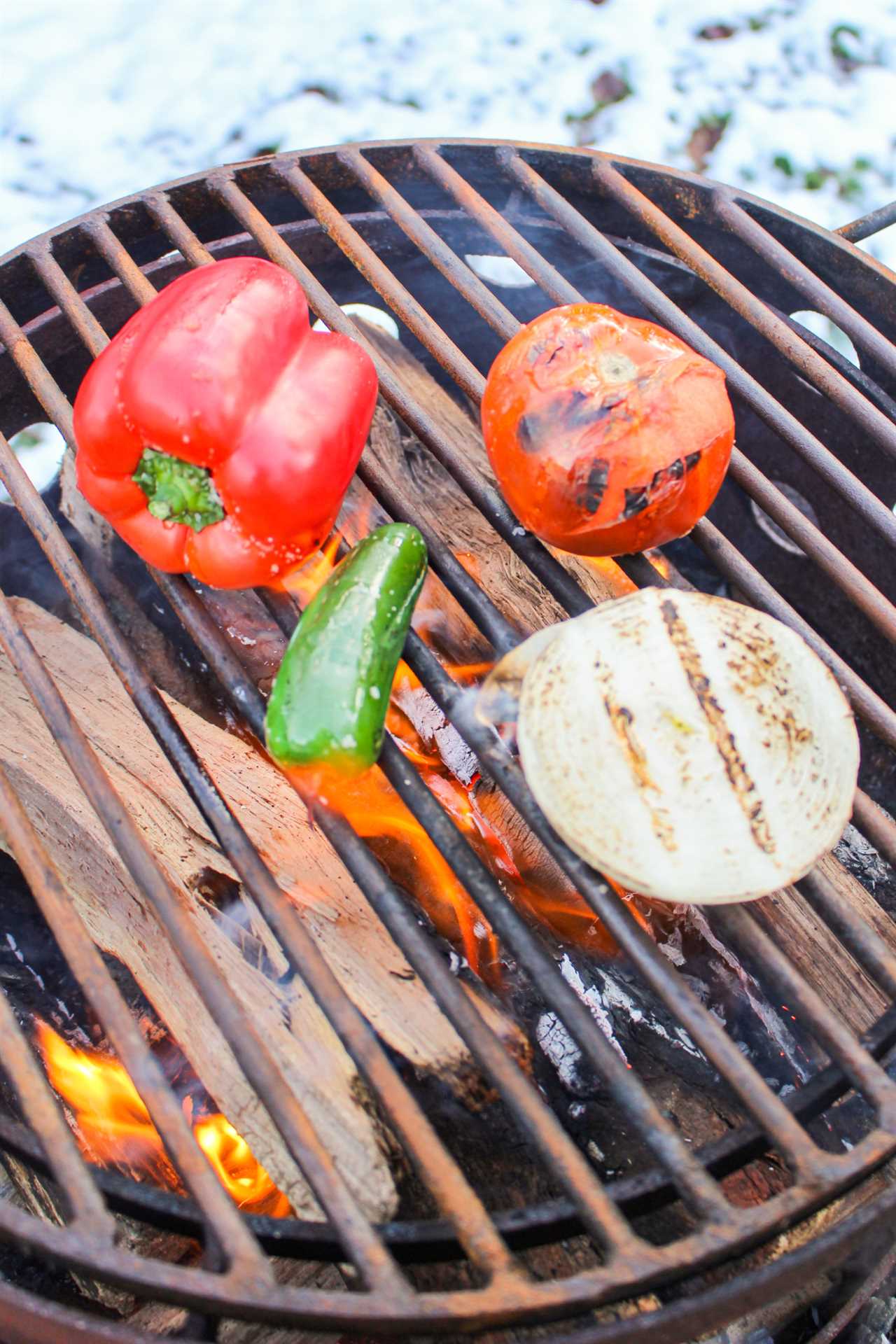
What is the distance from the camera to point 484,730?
1555 millimetres

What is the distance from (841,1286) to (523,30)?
4146 mm

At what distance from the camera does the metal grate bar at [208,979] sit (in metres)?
1.16

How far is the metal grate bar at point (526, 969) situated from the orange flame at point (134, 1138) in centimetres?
Answer: 60

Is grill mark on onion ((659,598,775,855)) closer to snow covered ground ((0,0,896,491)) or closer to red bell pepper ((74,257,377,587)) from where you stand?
red bell pepper ((74,257,377,587))

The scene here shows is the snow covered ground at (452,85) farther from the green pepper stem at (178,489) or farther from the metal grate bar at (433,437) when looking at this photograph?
the green pepper stem at (178,489)

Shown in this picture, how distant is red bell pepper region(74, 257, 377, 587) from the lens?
60.7 inches

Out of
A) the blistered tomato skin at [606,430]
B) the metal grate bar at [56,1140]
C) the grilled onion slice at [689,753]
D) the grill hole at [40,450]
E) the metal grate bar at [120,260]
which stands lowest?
the metal grate bar at [56,1140]

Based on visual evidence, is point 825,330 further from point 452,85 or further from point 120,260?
point 120,260

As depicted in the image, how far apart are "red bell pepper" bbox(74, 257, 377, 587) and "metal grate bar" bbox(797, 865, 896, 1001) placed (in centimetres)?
104

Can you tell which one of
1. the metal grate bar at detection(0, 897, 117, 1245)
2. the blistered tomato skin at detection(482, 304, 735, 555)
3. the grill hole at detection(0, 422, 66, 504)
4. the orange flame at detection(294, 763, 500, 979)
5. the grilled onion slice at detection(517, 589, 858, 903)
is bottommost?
the orange flame at detection(294, 763, 500, 979)

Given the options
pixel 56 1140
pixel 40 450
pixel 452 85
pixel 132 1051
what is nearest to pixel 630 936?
pixel 132 1051

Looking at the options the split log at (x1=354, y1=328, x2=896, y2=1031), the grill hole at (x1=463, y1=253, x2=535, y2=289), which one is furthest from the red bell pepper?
the grill hole at (x1=463, y1=253, x2=535, y2=289)

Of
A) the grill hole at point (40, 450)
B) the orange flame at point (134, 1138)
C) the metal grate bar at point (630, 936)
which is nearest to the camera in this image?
the metal grate bar at point (630, 936)

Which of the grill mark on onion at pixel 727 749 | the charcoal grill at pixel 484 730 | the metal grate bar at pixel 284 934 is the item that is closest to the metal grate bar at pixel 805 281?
the charcoal grill at pixel 484 730
